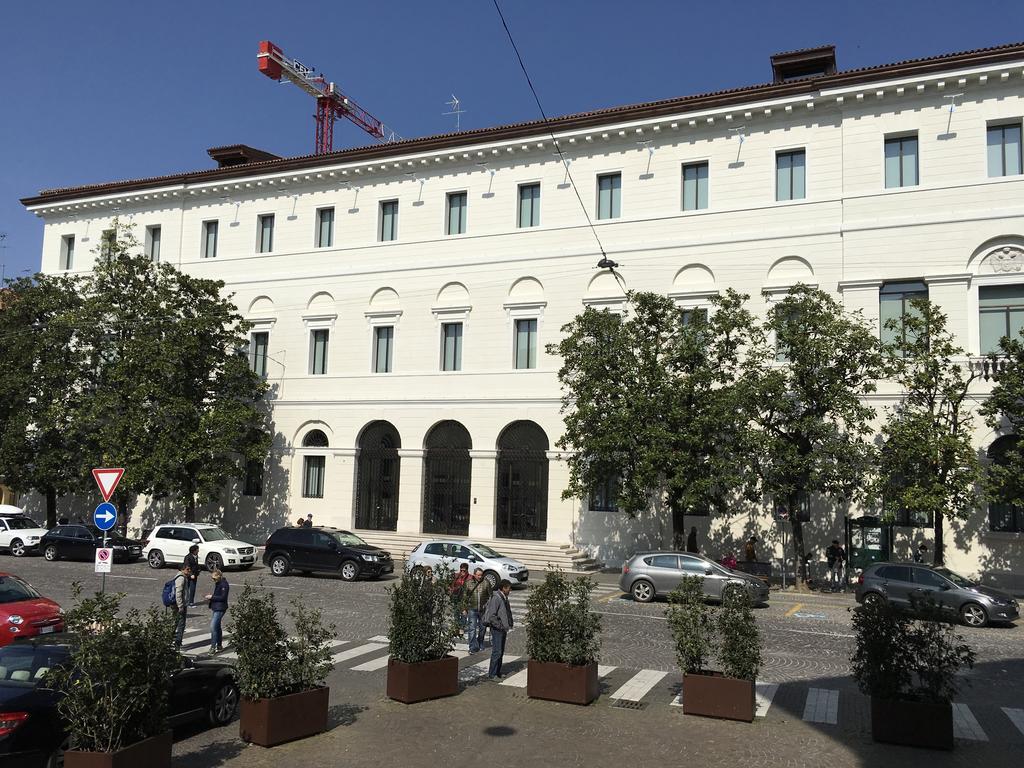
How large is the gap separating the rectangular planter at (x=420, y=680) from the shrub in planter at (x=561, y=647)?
1156 mm

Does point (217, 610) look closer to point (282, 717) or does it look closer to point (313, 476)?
point (282, 717)

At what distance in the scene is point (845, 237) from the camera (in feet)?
94.3

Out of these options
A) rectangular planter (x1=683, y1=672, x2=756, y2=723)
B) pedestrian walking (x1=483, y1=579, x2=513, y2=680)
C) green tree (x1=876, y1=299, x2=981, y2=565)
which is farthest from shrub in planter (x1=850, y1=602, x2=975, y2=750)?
green tree (x1=876, y1=299, x2=981, y2=565)

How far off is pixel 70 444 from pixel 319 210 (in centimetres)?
1474

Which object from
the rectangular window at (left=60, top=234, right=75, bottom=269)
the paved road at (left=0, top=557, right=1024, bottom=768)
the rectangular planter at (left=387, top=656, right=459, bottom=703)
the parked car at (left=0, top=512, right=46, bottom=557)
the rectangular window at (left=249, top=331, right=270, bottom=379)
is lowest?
the parked car at (left=0, top=512, right=46, bottom=557)

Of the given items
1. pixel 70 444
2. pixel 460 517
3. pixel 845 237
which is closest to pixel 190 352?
pixel 70 444

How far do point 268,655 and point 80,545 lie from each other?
26.0 meters

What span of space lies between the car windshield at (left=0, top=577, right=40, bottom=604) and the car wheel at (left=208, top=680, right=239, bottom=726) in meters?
6.84

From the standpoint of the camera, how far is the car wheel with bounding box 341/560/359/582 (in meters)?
26.7

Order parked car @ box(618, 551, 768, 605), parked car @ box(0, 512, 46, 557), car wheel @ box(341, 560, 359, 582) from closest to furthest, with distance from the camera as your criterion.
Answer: parked car @ box(618, 551, 768, 605)
car wheel @ box(341, 560, 359, 582)
parked car @ box(0, 512, 46, 557)

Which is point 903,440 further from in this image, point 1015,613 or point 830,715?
point 830,715

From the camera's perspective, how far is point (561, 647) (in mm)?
11398

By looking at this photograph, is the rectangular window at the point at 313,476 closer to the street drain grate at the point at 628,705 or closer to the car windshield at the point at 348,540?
the car windshield at the point at 348,540

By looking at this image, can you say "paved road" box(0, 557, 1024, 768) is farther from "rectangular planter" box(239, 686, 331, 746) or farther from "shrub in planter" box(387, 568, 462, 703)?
"shrub in planter" box(387, 568, 462, 703)
